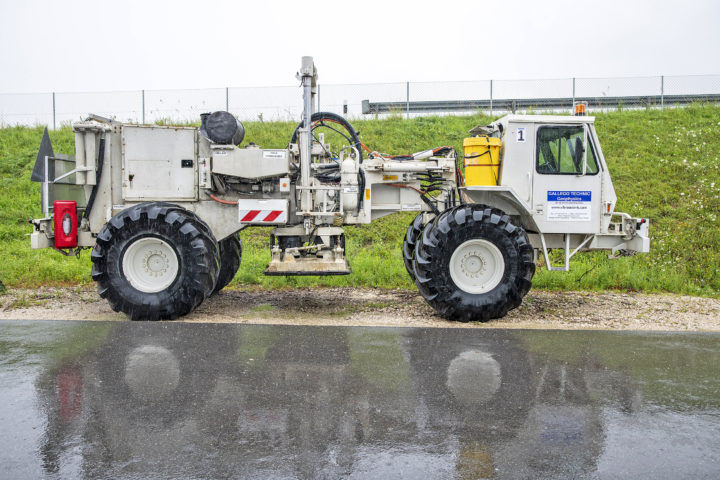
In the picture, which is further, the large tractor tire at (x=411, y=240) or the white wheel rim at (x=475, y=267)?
the large tractor tire at (x=411, y=240)

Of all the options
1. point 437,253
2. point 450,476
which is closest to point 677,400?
point 450,476

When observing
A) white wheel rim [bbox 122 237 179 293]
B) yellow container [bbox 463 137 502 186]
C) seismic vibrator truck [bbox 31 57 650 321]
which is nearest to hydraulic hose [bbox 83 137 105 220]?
seismic vibrator truck [bbox 31 57 650 321]

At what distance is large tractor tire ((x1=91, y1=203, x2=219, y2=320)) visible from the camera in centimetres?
788

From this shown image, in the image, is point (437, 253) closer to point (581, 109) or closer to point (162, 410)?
point (581, 109)

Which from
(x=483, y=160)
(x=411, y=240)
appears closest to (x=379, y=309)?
(x=411, y=240)

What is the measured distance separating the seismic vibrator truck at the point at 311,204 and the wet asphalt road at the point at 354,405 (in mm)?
1178

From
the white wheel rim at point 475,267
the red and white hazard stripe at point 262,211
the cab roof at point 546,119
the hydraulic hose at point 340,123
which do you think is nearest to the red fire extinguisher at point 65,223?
the red and white hazard stripe at point 262,211

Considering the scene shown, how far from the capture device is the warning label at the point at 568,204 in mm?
8508

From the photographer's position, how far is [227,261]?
10.1 metres

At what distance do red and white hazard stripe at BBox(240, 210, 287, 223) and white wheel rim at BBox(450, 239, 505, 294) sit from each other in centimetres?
261

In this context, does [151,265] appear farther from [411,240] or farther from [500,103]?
[500,103]

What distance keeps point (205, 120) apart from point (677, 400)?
270 inches

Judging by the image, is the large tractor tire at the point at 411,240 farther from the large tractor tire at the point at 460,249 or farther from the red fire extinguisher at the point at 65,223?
the red fire extinguisher at the point at 65,223

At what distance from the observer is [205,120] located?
28.4 feet
